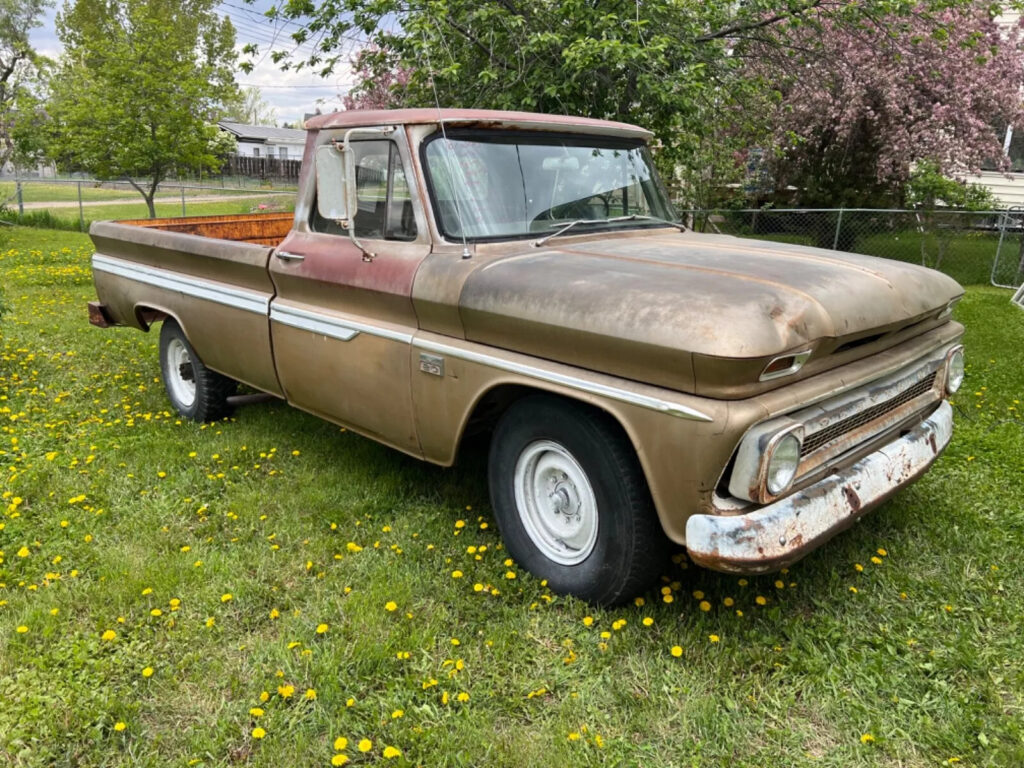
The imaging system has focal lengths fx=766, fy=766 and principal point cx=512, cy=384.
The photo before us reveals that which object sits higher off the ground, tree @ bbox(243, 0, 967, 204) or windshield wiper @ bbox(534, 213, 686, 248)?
tree @ bbox(243, 0, 967, 204)

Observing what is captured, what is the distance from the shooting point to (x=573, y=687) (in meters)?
2.68

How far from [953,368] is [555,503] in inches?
77.4

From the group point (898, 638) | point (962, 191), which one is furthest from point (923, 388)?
point (962, 191)

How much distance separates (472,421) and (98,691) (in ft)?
5.60

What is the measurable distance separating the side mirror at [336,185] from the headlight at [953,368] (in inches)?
109

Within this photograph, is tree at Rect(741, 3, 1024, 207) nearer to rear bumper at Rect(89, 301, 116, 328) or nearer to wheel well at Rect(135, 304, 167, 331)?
wheel well at Rect(135, 304, 167, 331)

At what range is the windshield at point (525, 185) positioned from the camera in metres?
3.37

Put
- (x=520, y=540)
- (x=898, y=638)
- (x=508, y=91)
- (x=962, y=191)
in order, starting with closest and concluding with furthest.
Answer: (x=898, y=638) → (x=520, y=540) → (x=508, y=91) → (x=962, y=191)

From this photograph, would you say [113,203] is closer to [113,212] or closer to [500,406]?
[113,212]

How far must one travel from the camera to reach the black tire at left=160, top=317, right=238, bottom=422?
5.00 m

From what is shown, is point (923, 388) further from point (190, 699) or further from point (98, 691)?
point (98, 691)

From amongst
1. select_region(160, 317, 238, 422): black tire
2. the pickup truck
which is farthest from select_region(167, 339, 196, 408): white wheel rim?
the pickup truck

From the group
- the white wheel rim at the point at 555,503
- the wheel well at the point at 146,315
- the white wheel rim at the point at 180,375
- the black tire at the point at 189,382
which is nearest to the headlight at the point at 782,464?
the white wheel rim at the point at 555,503

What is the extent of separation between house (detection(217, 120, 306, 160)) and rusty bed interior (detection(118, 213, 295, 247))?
42.9 m
